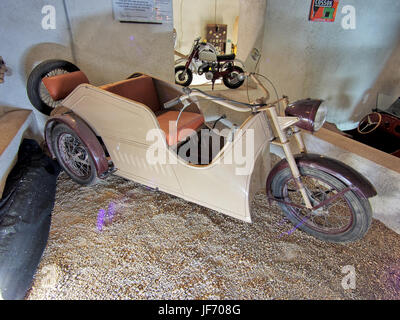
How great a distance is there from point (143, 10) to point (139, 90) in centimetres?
139

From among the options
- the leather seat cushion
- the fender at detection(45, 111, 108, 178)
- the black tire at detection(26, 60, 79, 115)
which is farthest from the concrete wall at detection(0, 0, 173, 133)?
the leather seat cushion

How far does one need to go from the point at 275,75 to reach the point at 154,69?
97.5 inches

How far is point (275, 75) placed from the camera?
452 cm

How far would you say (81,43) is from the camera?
2.79 m

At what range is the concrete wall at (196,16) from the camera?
20.3 ft

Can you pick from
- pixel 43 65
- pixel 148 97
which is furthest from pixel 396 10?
pixel 43 65

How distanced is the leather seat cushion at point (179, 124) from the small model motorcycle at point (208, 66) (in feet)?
6.38

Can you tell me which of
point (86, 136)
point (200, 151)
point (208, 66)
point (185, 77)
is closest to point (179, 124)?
point (200, 151)

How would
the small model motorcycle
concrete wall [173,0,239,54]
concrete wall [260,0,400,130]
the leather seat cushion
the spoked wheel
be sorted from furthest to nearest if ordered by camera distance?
concrete wall [173,0,239,54]
the spoked wheel
concrete wall [260,0,400,130]
the small model motorcycle
the leather seat cushion

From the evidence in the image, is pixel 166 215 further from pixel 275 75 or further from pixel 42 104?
pixel 275 75

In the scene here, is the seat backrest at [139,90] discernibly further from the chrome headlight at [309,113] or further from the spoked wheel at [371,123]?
the spoked wheel at [371,123]

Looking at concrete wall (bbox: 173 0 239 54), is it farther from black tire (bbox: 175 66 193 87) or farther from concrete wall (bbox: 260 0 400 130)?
concrete wall (bbox: 260 0 400 130)

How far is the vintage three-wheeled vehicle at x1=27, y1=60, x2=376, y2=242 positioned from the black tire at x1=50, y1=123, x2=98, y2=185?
0.01 m

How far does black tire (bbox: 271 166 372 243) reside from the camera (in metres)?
1.45
